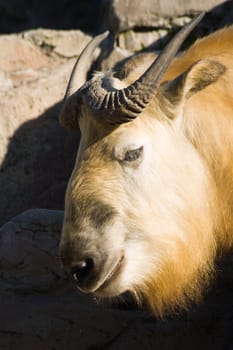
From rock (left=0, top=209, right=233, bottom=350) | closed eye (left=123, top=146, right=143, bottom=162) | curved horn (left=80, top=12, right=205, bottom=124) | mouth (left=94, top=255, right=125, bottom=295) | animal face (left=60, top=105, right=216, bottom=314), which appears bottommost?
rock (left=0, top=209, right=233, bottom=350)


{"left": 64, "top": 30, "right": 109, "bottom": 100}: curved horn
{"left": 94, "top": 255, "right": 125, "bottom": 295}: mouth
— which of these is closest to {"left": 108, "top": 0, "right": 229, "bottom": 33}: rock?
{"left": 64, "top": 30, "right": 109, "bottom": 100}: curved horn

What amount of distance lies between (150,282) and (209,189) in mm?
576

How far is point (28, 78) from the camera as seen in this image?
7645mm

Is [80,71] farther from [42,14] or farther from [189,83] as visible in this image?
[42,14]

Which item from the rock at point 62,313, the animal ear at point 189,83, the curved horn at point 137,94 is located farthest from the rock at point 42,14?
the curved horn at point 137,94

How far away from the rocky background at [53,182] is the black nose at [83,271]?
1694mm

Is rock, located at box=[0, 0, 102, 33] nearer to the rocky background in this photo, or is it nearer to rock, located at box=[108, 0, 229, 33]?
the rocky background

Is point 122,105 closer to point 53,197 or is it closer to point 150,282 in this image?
point 150,282

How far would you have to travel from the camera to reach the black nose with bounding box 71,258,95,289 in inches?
170

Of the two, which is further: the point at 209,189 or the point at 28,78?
the point at 28,78

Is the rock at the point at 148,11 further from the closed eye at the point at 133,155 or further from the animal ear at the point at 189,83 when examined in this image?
the closed eye at the point at 133,155

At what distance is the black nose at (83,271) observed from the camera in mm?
4312

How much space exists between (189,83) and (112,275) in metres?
1.05

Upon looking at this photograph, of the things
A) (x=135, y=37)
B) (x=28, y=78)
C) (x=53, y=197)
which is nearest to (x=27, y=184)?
(x=53, y=197)
